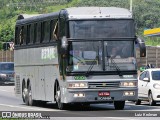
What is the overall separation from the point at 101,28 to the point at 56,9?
391ft

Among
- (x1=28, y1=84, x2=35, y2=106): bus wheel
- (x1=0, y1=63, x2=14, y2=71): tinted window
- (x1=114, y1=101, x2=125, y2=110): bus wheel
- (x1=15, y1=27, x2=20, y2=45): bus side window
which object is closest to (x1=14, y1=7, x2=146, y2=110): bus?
(x1=114, y1=101, x2=125, y2=110): bus wheel

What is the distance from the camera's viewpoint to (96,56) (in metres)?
27.4

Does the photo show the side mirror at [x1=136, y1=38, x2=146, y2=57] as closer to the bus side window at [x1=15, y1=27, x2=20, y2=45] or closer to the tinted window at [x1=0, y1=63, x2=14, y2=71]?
the bus side window at [x1=15, y1=27, x2=20, y2=45]

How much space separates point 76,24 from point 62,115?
359cm

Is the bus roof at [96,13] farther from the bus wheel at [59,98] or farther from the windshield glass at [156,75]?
the windshield glass at [156,75]

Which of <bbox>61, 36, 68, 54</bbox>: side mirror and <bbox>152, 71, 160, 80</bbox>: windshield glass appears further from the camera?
<bbox>152, 71, 160, 80</bbox>: windshield glass

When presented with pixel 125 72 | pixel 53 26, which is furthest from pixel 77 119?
pixel 53 26

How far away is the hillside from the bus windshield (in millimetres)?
86827

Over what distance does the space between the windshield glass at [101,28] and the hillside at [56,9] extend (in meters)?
86.4

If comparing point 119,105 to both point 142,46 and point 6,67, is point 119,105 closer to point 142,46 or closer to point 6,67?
point 142,46

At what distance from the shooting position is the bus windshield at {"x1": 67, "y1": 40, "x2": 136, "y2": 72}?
89.9 ft

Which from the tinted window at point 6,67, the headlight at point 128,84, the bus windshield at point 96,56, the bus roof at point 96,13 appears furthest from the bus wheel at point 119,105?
the tinted window at point 6,67

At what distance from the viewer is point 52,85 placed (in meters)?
29.4

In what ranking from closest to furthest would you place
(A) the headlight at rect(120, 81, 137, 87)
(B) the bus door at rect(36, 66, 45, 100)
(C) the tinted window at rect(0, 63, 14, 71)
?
(A) the headlight at rect(120, 81, 137, 87) < (B) the bus door at rect(36, 66, 45, 100) < (C) the tinted window at rect(0, 63, 14, 71)
